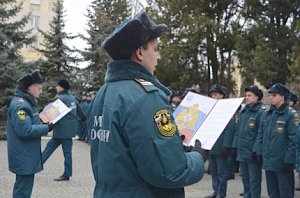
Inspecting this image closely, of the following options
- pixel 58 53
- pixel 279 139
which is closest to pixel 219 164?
pixel 279 139

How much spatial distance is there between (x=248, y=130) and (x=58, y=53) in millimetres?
20773

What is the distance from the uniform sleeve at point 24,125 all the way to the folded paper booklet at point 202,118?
2779mm

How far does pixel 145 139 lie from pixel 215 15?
824 inches

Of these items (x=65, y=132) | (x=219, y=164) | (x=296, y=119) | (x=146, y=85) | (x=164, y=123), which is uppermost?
(x=146, y=85)

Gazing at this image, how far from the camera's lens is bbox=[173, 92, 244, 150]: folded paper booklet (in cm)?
335

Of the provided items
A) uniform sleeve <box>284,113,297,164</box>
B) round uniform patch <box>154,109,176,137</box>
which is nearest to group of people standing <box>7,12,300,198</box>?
round uniform patch <box>154,109,176,137</box>

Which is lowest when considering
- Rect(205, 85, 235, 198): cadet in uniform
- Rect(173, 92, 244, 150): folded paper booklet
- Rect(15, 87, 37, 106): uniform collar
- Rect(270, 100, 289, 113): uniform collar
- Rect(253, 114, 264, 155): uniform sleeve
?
Rect(205, 85, 235, 198): cadet in uniform

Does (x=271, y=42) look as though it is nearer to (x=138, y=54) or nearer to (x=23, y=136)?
(x=23, y=136)

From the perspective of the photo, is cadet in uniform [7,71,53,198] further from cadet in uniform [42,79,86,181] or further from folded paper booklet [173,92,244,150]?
cadet in uniform [42,79,86,181]

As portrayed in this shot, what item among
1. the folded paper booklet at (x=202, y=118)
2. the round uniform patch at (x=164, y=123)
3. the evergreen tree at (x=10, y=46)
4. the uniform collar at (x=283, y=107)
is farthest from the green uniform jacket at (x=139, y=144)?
the evergreen tree at (x=10, y=46)

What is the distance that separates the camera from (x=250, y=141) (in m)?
7.85

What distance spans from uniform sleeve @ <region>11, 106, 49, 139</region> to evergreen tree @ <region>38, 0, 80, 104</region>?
68.0 ft

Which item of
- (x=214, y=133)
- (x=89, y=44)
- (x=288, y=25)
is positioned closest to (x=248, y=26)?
(x=288, y=25)

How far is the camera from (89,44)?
28.4 metres
